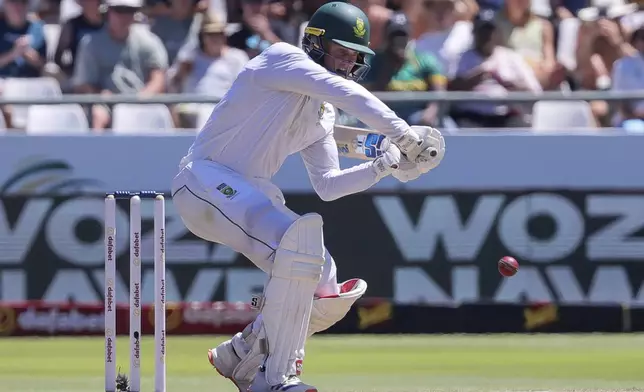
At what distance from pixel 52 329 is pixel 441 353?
9.17 ft

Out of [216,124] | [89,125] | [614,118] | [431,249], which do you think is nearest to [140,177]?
[89,125]

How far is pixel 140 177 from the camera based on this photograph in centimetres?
943

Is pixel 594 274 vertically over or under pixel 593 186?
under

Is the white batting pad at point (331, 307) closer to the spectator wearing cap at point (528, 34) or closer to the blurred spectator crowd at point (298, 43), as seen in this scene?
the blurred spectator crowd at point (298, 43)

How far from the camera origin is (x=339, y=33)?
5.37 meters

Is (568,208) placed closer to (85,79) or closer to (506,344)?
(506,344)

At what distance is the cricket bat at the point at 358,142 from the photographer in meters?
5.55

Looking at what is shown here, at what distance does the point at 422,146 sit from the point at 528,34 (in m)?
5.95

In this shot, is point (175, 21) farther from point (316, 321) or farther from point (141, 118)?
point (316, 321)

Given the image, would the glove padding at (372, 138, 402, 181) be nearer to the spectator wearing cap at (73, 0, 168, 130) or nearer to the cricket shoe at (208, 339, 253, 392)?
the cricket shoe at (208, 339, 253, 392)

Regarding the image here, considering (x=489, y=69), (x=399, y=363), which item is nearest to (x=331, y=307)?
(x=399, y=363)

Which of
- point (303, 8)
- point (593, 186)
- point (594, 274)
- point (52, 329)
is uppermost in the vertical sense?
point (303, 8)

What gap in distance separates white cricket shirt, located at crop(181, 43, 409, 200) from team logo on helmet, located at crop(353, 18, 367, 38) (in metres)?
0.23

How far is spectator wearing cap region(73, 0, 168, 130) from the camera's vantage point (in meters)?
10.2
